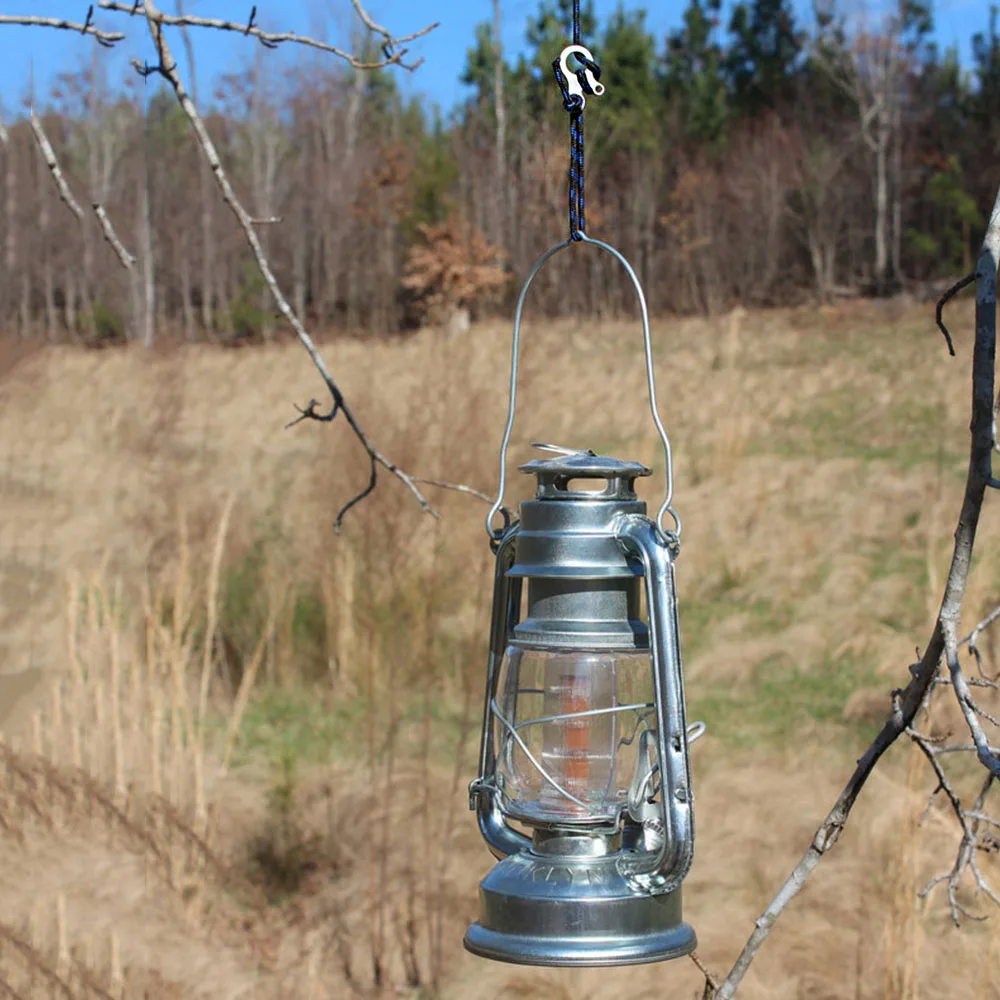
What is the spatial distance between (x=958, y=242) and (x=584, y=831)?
23935mm

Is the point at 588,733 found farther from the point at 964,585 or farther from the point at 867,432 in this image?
the point at 867,432

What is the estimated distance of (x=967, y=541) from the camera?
4.25 ft

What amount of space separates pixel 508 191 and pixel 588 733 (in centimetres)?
2028

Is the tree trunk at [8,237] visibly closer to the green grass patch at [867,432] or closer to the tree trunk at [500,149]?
the tree trunk at [500,149]

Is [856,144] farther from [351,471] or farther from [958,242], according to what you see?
[351,471]

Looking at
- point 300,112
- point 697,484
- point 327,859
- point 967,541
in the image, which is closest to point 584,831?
point 967,541

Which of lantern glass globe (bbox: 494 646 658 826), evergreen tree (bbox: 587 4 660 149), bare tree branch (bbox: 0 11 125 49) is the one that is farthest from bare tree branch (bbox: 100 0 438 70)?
evergreen tree (bbox: 587 4 660 149)

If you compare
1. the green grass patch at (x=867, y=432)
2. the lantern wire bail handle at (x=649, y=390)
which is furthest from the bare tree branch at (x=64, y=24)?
the green grass patch at (x=867, y=432)

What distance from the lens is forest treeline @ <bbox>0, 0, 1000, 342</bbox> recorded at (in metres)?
23.1

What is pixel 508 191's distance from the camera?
21094mm

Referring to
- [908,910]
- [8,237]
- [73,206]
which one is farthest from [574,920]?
[8,237]

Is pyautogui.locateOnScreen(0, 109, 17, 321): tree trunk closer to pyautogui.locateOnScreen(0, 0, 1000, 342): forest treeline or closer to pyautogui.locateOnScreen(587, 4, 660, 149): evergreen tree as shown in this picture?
pyautogui.locateOnScreen(0, 0, 1000, 342): forest treeline

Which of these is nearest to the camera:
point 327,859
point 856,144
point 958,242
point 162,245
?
point 327,859

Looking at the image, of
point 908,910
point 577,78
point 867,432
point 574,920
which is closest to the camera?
point 574,920
